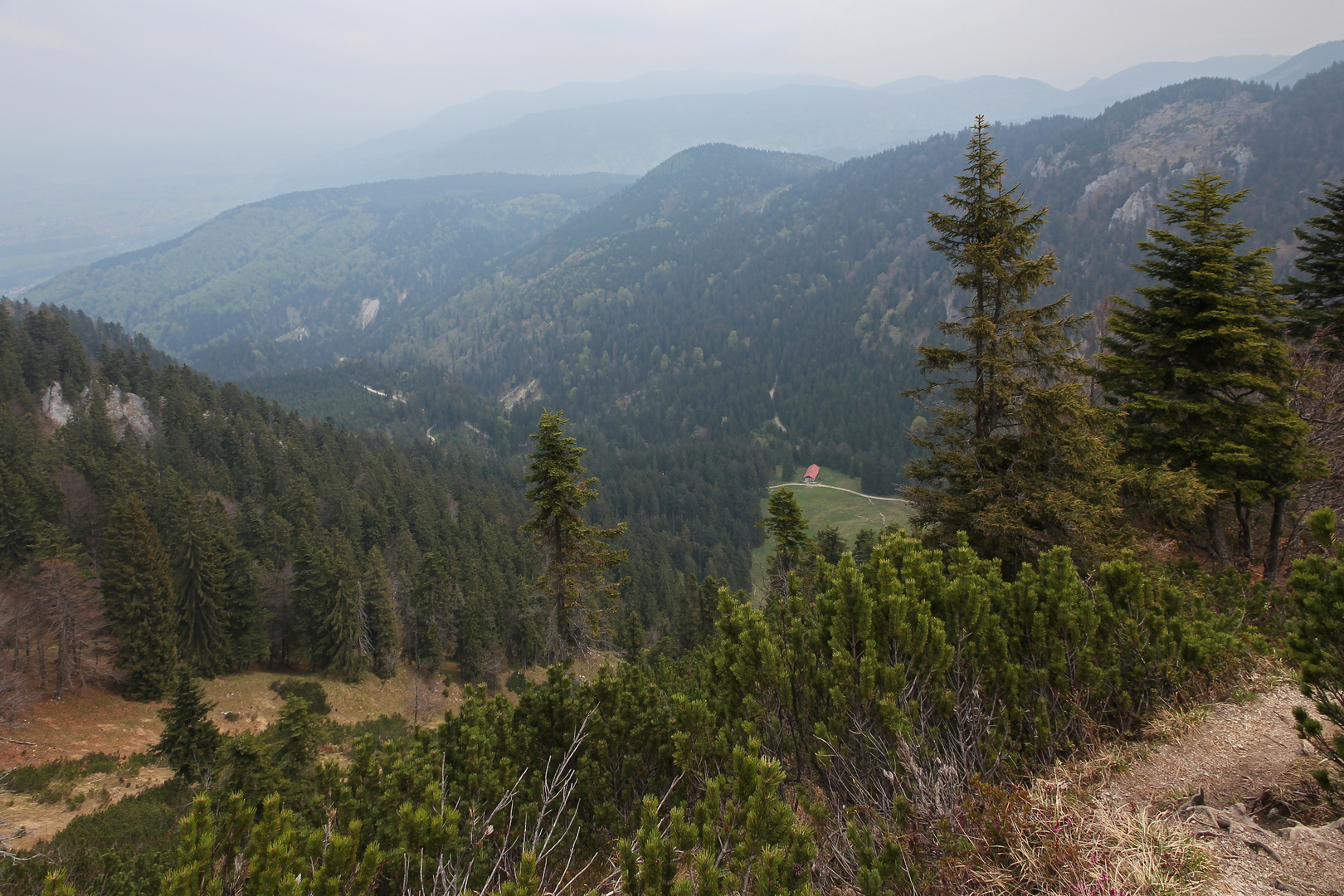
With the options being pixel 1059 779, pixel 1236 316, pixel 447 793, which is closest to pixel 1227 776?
pixel 1059 779

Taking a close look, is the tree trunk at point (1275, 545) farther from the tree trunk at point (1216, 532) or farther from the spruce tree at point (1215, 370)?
the tree trunk at point (1216, 532)

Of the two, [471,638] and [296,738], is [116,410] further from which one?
[296,738]

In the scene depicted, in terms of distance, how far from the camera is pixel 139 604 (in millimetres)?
37188

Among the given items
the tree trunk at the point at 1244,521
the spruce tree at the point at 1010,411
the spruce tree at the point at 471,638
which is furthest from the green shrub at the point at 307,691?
the tree trunk at the point at 1244,521

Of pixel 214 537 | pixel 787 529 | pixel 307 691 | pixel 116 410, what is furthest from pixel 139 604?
pixel 116 410

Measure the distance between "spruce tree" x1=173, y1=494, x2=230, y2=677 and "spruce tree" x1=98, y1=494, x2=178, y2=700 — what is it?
Answer: 5.61ft

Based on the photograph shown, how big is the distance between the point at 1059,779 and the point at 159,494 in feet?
225

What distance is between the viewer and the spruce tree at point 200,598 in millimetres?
40281

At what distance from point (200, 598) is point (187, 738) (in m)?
21.7

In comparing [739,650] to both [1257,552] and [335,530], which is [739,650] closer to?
[1257,552]

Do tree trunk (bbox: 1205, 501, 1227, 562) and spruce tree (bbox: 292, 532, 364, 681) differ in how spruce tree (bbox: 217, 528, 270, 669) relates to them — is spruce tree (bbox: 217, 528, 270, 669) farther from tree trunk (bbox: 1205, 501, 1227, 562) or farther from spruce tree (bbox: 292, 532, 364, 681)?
tree trunk (bbox: 1205, 501, 1227, 562)

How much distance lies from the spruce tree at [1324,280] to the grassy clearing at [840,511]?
77.8 metres

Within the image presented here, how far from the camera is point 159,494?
178ft

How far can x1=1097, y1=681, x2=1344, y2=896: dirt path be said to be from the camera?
423 cm
